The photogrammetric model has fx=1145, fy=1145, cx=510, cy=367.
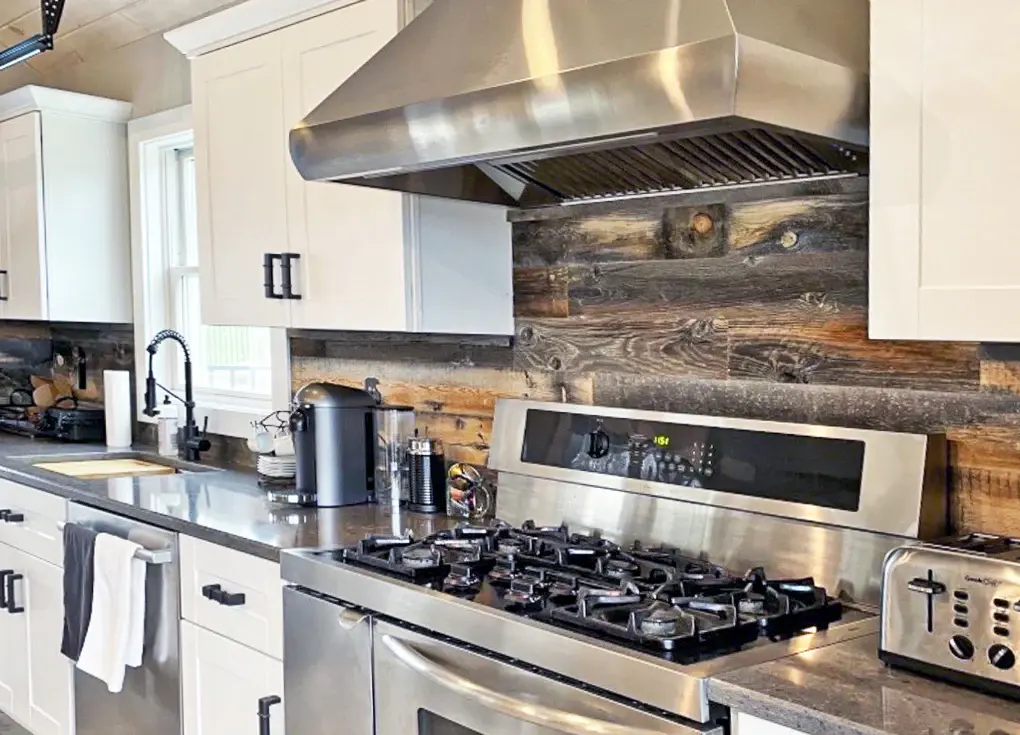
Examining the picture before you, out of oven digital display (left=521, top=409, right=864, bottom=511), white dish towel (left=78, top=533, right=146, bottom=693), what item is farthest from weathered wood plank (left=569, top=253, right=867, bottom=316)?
white dish towel (left=78, top=533, right=146, bottom=693)

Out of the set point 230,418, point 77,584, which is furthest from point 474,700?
point 230,418

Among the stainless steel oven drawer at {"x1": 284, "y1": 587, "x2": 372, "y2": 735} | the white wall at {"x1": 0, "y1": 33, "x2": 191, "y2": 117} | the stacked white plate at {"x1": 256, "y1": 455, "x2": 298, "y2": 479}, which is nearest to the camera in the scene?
the stainless steel oven drawer at {"x1": 284, "y1": 587, "x2": 372, "y2": 735}

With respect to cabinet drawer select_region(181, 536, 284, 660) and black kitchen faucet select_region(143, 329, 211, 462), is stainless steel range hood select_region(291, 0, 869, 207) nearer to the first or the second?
cabinet drawer select_region(181, 536, 284, 660)

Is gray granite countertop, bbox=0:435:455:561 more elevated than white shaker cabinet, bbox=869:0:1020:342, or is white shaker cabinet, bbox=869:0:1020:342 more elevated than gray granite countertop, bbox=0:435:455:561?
white shaker cabinet, bbox=869:0:1020:342

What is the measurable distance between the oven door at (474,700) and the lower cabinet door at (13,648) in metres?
1.99

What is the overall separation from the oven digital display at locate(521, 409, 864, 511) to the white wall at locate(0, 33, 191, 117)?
2138 millimetres

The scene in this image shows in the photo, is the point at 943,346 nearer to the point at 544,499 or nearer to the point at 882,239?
the point at 882,239

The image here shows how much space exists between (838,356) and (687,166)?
0.45m

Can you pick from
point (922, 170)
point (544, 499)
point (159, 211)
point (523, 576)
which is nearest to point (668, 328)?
point (544, 499)

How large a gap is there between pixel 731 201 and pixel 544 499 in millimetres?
783

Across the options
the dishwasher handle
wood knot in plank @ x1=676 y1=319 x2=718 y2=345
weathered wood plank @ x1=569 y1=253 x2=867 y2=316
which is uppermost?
weathered wood plank @ x1=569 y1=253 x2=867 y2=316

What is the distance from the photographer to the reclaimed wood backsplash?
1.90 metres

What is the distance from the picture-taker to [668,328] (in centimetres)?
239

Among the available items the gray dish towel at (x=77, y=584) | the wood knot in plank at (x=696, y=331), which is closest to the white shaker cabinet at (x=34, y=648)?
the gray dish towel at (x=77, y=584)
